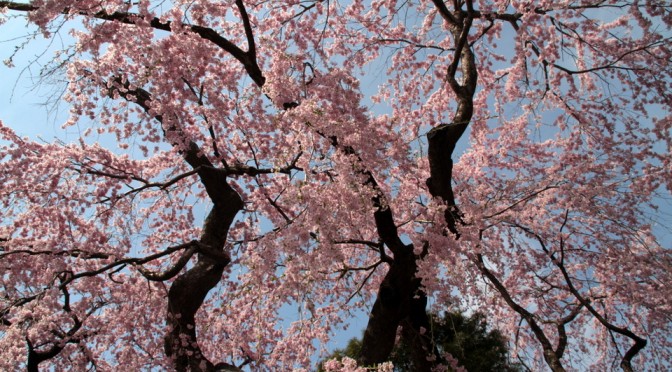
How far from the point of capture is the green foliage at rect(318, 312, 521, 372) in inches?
493

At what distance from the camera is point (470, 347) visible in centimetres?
1317

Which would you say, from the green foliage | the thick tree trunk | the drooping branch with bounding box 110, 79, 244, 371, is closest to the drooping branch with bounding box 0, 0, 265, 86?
the drooping branch with bounding box 110, 79, 244, 371

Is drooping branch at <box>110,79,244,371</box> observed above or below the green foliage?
below

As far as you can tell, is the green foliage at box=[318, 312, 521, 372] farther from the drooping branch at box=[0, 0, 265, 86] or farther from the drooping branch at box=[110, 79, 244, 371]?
the drooping branch at box=[0, 0, 265, 86]

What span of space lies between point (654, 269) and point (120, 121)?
8007mm

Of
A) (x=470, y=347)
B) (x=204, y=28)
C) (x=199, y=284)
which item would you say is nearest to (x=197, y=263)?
(x=199, y=284)

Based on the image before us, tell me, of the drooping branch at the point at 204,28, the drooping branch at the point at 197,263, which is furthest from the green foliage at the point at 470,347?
the drooping branch at the point at 204,28

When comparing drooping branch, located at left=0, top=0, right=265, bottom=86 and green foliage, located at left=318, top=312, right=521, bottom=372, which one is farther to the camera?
green foliage, located at left=318, top=312, right=521, bottom=372

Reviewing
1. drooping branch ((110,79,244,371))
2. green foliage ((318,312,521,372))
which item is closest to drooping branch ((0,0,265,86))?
drooping branch ((110,79,244,371))

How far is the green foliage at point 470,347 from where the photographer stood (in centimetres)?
1253

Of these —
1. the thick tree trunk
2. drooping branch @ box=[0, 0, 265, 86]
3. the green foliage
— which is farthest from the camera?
the green foliage

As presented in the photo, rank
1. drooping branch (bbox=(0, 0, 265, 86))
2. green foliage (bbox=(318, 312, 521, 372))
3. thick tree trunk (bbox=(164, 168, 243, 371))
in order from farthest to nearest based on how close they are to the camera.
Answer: green foliage (bbox=(318, 312, 521, 372))
thick tree trunk (bbox=(164, 168, 243, 371))
drooping branch (bbox=(0, 0, 265, 86))

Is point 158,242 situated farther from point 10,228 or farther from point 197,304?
point 197,304

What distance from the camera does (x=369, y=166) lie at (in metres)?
5.62
